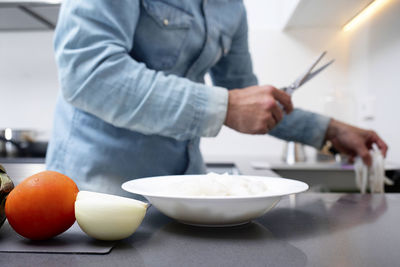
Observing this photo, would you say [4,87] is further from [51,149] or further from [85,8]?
[85,8]

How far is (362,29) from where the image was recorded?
1970mm

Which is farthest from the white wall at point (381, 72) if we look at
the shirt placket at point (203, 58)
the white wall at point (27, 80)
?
the white wall at point (27, 80)

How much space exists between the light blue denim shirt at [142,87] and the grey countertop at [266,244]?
0.19 m

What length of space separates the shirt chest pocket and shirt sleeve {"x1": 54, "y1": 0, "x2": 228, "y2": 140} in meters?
0.12

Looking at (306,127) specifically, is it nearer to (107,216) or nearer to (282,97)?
(282,97)

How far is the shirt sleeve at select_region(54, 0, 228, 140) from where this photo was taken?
0.64 meters

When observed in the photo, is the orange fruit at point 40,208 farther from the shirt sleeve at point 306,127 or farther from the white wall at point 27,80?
the white wall at point 27,80

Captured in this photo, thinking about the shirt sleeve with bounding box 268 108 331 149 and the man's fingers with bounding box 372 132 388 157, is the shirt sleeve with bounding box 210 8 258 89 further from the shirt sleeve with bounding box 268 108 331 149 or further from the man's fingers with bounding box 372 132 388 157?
the man's fingers with bounding box 372 132 388 157

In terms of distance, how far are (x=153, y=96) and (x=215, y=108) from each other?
0.35 feet

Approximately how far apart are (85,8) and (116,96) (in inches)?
6.6

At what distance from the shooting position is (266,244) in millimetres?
405

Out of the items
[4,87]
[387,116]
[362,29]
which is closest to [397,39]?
[387,116]

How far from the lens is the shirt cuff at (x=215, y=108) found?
64 cm

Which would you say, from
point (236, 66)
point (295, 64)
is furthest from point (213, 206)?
point (295, 64)
